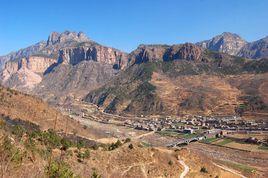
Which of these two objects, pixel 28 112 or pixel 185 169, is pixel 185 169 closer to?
pixel 185 169

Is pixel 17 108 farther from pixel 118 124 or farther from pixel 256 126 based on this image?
pixel 256 126

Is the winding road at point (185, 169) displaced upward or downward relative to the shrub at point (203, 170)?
upward

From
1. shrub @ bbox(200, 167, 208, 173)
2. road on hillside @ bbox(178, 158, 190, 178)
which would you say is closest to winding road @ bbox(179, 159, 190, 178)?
road on hillside @ bbox(178, 158, 190, 178)

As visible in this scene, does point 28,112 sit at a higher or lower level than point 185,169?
higher

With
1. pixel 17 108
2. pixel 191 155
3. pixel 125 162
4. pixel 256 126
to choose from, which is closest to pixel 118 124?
pixel 256 126

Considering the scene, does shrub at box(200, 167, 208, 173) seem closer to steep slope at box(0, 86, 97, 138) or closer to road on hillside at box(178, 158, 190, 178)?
road on hillside at box(178, 158, 190, 178)

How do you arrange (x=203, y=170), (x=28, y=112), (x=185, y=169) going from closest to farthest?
(x=185, y=169) < (x=203, y=170) < (x=28, y=112)

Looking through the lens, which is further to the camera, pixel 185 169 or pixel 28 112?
pixel 28 112

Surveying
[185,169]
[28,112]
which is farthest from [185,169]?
[28,112]

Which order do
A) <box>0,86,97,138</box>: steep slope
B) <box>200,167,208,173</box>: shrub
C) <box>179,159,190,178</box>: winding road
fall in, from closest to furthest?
<box>179,159,190,178</box>: winding road → <box>200,167,208,173</box>: shrub → <box>0,86,97,138</box>: steep slope

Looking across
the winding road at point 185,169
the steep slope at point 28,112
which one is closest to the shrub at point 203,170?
the winding road at point 185,169

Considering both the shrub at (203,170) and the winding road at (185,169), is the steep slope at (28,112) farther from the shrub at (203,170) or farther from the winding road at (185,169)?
the shrub at (203,170)

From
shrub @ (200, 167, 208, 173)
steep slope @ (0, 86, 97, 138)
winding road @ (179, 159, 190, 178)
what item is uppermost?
steep slope @ (0, 86, 97, 138)

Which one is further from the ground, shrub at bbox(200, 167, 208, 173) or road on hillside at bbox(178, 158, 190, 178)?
road on hillside at bbox(178, 158, 190, 178)
